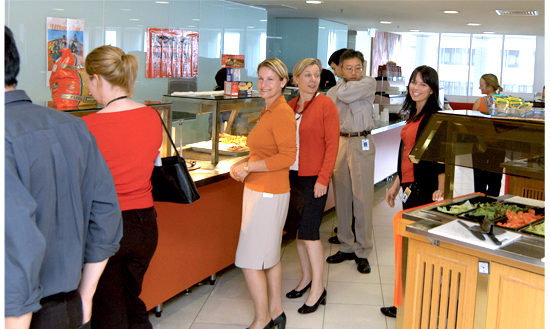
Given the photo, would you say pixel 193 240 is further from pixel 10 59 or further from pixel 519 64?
pixel 519 64

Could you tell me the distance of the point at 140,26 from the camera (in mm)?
5363

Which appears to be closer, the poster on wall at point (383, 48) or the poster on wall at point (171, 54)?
the poster on wall at point (171, 54)

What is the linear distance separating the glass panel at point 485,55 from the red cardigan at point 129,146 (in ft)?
45.9

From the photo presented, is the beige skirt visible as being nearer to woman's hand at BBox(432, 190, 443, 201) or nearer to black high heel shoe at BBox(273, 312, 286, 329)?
black high heel shoe at BBox(273, 312, 286, 329)

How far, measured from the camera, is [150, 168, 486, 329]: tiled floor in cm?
300

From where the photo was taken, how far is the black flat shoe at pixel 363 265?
382cm

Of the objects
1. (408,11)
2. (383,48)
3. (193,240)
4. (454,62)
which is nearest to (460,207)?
(193,240)

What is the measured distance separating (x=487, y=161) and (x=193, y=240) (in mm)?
1719

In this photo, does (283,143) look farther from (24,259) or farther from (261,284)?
(24,259)

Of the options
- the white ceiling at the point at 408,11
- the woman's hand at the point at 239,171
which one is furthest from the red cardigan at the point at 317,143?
the white ceiling at the point at 408,11

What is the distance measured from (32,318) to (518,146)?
6.64ft

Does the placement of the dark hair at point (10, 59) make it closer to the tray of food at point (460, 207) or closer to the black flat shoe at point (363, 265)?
the tray of food at point (460, 207)

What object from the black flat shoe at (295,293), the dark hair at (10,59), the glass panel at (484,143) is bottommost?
the black flat shoe at (295,293)

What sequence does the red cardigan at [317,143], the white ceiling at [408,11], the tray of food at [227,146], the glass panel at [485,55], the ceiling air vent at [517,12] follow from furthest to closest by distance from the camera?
1. the glass panel at [485,55]
2. the ceiling air vent at [517,12]
3. the white ceiling at [408,11]
4. the tray of food at [227,146]
5. the red cardigan at [317,143]
